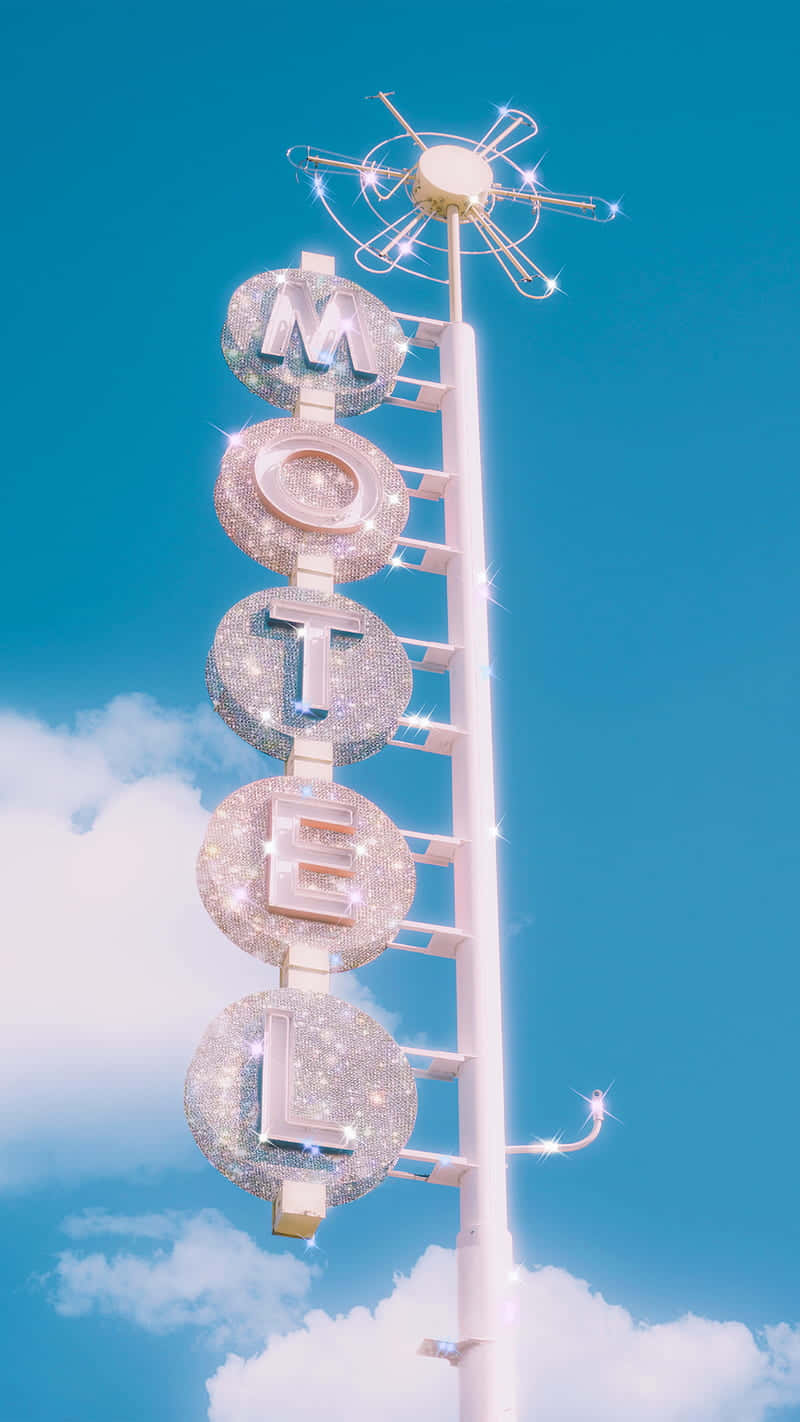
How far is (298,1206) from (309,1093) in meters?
0.61

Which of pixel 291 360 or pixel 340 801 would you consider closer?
pixel 340 801

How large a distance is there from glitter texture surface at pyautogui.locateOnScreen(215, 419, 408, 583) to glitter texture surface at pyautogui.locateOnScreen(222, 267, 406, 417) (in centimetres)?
48

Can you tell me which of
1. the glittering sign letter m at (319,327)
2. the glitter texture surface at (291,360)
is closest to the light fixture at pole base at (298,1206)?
the glitter texture surface at (291,360)

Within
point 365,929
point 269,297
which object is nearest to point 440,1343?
point 365,929

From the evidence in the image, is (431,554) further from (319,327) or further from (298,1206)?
→ (298,1206)

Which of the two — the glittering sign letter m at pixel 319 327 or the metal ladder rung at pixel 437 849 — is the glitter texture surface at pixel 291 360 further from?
the metal ladder rung at pixel 437 849

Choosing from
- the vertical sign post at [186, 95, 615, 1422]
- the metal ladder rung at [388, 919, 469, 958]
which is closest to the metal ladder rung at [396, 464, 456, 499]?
the vertical sign post at [186, 95, 615, 1422]

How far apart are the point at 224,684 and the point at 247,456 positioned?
1844 mm

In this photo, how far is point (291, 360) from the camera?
13922 millimetres

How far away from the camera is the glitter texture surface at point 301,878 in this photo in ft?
36.6

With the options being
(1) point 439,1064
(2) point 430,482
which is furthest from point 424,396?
(1) point 439,1064

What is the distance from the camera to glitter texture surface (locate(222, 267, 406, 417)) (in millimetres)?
13789

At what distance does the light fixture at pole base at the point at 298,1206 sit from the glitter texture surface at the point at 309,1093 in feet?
0.16

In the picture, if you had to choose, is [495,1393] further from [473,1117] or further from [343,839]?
[343,839]
